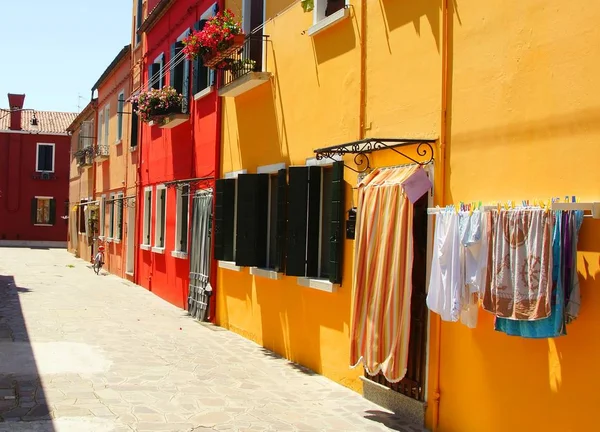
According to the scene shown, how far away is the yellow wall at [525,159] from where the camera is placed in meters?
4.72

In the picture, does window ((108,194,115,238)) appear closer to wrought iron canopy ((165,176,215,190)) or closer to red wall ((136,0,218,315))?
red wall ((136,0,218,315))

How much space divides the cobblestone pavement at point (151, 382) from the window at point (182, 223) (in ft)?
7.45

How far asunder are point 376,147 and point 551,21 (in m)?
2.64

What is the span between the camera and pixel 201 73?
45.9 feet

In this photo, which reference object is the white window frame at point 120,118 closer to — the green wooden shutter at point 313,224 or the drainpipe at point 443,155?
the green wooden shutter at point 313,224

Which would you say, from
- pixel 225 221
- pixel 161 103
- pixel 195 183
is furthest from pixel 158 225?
pixel 225 221

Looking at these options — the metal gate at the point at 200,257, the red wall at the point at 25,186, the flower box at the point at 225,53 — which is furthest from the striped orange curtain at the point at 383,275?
the red wall at the point at 25,186

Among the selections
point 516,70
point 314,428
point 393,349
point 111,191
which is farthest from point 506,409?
point 111,191

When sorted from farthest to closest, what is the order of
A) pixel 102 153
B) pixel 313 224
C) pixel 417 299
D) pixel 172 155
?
pixel 102 153
pixel 172 155
pixel 313 224
pixel 417 299

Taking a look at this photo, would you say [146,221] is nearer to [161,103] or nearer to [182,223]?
[182,223]

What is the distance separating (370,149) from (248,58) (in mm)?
4296


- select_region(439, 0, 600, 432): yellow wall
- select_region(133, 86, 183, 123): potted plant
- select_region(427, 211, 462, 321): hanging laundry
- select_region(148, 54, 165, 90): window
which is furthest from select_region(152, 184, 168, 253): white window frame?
select_region(427, 211, 462, 321): hanging laundry

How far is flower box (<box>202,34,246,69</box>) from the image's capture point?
10.8 metres

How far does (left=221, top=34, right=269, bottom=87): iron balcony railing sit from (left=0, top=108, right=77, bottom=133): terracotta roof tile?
37.1 m
